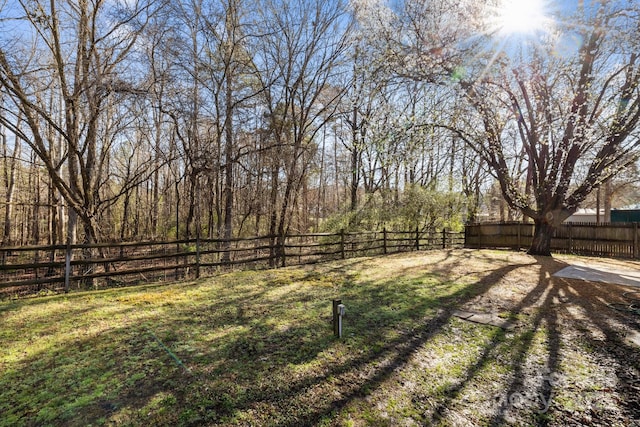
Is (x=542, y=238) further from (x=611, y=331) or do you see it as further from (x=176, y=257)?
(x=176, y=257)

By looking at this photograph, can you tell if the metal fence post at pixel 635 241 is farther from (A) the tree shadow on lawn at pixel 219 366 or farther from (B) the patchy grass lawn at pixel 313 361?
(A) the tree shadow on lawn at pixel 219 366

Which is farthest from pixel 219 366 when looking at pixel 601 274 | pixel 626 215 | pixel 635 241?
pixel 626 215

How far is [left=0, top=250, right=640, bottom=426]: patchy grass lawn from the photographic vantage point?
2.25 metres

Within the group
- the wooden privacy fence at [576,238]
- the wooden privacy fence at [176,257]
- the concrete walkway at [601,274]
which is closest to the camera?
the wooden privacy fence at [176,257]

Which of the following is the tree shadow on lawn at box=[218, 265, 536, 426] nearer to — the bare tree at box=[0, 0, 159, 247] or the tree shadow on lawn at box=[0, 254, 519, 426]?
the tree shadow on lawn at box=[0, 254, 519, 426]

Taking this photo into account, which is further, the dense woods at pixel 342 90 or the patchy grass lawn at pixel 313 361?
the dense woods at pixel 342 90

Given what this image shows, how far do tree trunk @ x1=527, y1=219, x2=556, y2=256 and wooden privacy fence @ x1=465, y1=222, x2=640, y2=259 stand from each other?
7.03 ft

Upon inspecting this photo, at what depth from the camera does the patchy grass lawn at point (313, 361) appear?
225 centimetres

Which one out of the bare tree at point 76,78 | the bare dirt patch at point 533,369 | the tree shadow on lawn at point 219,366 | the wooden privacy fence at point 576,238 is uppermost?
the bare tree at point 76,78

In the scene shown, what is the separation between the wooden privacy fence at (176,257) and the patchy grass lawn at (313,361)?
2.23 ft

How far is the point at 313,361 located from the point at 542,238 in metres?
11.5

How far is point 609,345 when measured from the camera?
3346 millimetres

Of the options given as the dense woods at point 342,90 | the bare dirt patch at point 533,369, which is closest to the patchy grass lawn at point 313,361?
the bare dirt patch at point 533,369

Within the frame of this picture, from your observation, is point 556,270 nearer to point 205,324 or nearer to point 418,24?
point 418,24
